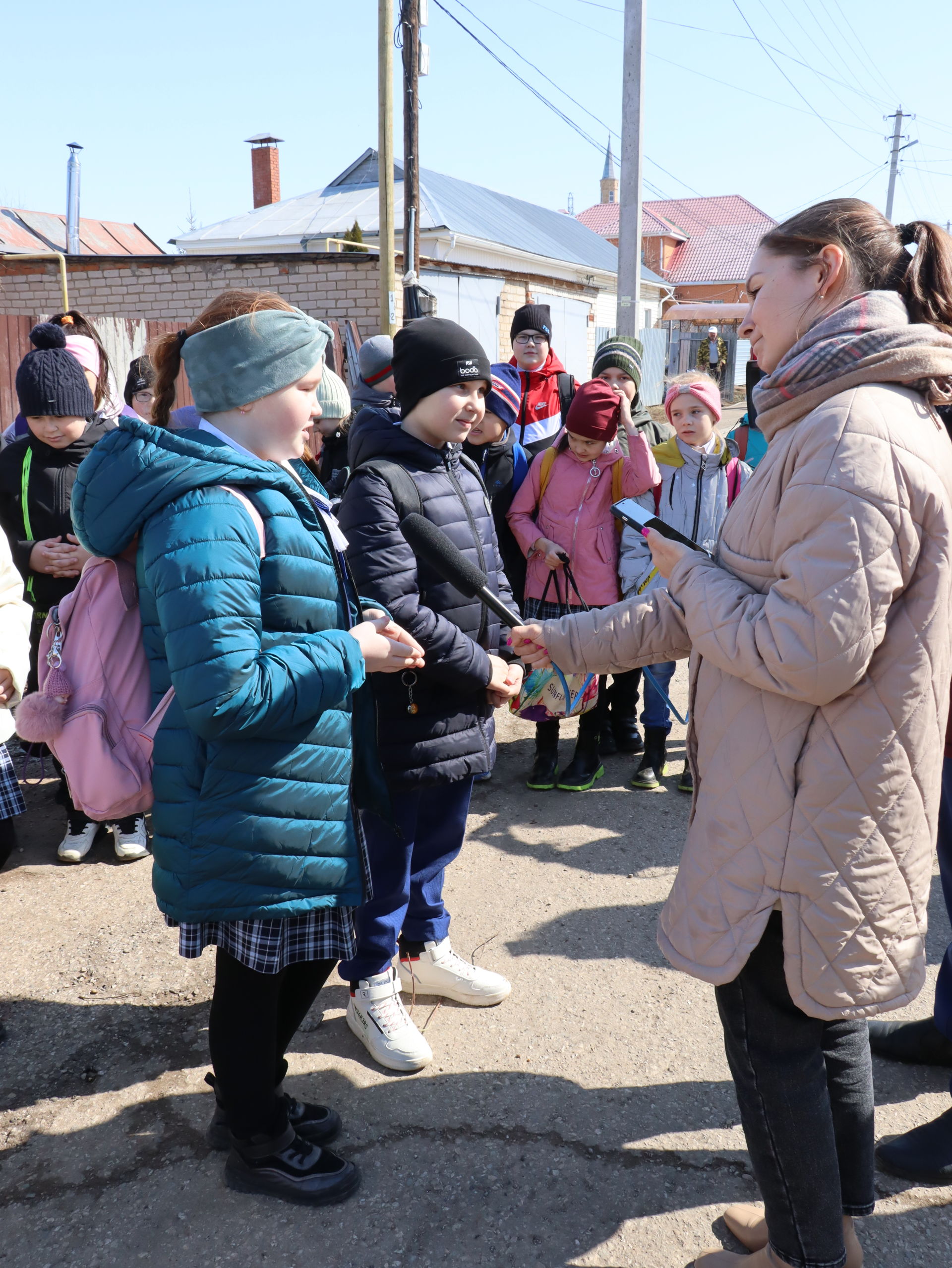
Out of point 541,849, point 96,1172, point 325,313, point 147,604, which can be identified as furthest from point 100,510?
point 325,313

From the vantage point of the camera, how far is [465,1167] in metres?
2.25

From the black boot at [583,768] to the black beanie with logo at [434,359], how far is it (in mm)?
2412

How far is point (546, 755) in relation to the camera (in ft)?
15.3

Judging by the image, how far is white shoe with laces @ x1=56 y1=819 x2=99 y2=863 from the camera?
383cm

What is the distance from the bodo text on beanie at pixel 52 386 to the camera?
3.72 metres

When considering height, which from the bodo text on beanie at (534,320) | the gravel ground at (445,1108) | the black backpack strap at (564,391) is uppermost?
the bodo text on beanie at (534,320)

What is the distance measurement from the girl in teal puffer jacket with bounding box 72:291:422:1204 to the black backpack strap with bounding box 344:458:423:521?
0.43 metres

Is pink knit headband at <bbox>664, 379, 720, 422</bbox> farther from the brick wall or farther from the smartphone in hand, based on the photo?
the brick wall

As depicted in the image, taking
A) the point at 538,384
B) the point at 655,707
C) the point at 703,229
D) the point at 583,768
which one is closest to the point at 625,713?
the point at 655,707

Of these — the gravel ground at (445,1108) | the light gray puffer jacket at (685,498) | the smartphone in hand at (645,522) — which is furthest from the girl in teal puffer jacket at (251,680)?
the light gray puffer jacket at (685,498)

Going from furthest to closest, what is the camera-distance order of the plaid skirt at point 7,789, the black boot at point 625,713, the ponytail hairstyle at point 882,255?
the black boot at point 625,713, the plaid skirt at point 7,789, the ponytail hairstyle at point 882,255

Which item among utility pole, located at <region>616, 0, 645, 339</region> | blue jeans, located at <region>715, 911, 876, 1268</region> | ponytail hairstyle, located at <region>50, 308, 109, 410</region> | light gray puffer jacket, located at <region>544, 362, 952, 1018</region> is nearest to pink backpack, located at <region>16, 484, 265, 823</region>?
light gray puffer jacket, located at <region>544, 362, 952, 1018</region>

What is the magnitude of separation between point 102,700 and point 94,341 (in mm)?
3597

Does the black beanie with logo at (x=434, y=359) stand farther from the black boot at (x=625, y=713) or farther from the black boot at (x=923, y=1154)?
the black boot at (x=625, y=713)
